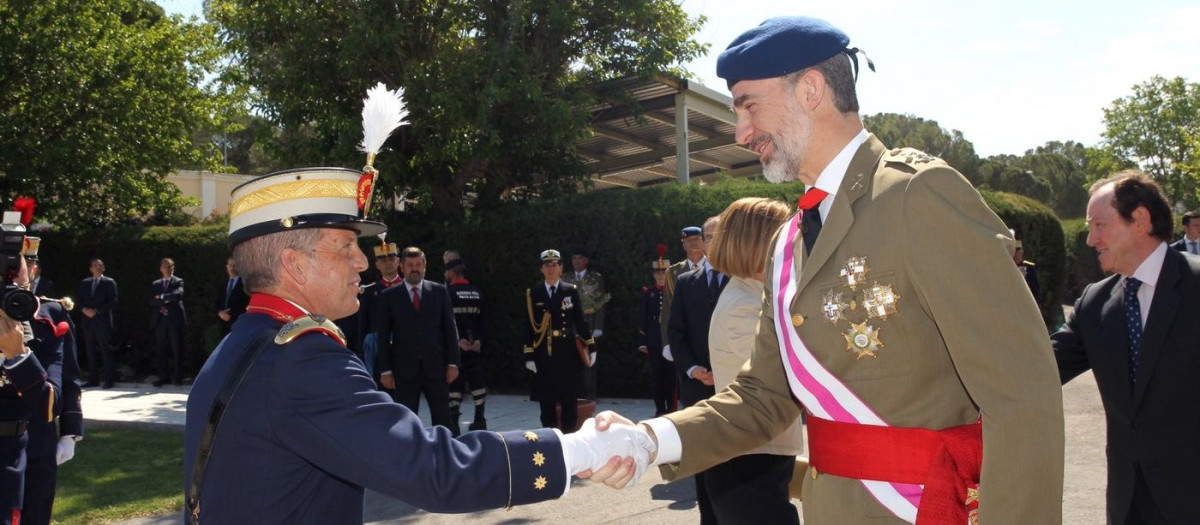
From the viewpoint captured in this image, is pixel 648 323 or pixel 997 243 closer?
pixel 997 243

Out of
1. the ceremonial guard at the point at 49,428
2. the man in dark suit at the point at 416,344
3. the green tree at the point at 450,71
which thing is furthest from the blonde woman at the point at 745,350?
the green tree at the point at 450,71

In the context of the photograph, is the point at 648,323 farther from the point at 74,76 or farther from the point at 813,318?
the point at 74,76

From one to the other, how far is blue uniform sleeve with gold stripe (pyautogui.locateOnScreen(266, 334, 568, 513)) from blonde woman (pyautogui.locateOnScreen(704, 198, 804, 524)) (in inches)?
78.1

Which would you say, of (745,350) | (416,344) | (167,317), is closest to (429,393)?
(416,344)

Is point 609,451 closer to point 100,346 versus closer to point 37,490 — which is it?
point 37,490

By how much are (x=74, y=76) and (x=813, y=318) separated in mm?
18811

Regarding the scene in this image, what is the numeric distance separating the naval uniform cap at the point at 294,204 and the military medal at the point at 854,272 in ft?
4.52

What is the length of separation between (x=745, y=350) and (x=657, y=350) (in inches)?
232

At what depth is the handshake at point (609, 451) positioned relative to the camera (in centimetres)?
268

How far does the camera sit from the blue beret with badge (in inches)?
99.6

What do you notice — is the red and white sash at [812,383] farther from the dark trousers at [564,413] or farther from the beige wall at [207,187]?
the beige wall at [207,187]

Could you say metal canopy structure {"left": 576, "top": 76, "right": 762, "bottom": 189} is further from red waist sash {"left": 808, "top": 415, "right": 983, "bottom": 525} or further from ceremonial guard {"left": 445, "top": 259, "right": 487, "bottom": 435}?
red waist sash {"left": 808, "top": 415, "right": 983, "bottom": 525}

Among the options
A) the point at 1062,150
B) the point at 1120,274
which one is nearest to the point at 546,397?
the point at 1120,274

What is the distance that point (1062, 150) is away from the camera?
73375 millimetres
